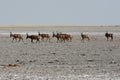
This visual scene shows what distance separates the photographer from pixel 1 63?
1984 cm

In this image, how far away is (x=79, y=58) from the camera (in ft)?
72.4

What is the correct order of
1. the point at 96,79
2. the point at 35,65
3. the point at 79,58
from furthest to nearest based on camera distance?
the point at 79,58 → the point at 35,65 → the point at 96,79

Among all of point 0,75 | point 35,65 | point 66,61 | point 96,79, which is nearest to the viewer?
point 96,79

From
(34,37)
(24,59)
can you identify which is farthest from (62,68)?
(34,37)

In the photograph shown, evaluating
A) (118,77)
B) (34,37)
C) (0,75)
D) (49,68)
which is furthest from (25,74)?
(34,37)

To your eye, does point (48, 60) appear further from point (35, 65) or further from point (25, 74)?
point (25, 74)

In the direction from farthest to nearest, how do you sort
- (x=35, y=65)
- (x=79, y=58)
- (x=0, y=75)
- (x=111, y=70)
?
(x=79, y=58) < (x=35, y=65) < (x=111, y=70) < (x=0, y=75)

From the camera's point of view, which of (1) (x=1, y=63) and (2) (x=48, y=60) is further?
(2) (x=48, y=60)

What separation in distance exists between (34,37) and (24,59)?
55.6 feet

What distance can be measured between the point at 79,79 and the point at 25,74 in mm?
2286

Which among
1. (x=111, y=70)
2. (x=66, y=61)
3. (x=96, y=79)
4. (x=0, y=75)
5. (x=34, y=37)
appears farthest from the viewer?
(x=34, y=37)

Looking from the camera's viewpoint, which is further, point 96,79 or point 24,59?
point 24,59

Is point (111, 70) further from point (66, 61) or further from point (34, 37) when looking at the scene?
point (34, 37)

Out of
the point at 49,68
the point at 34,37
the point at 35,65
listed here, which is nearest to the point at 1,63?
the point at 35,65
